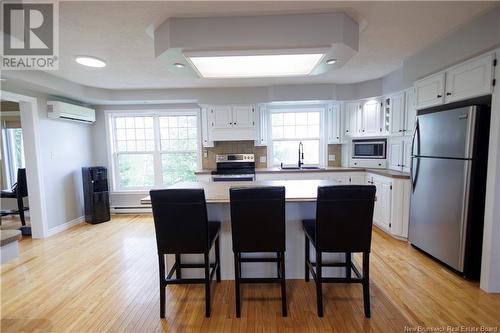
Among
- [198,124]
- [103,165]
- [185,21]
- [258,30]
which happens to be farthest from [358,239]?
[103,165]

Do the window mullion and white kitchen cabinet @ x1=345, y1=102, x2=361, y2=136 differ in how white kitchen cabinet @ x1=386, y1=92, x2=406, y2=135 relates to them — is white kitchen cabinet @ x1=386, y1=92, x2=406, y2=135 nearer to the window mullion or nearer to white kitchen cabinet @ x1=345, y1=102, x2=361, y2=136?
white kitchen cabinet @ x1=345, y1=102, x2=361, y2=136

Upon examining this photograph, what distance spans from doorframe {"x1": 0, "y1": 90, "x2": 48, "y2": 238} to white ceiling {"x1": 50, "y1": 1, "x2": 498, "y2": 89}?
76 cm

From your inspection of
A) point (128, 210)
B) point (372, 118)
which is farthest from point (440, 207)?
point (128, 210)

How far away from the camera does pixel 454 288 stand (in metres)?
2.15

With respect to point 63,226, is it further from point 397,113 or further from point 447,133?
point 397,113

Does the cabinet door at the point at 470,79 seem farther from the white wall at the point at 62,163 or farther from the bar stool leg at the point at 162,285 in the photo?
the white wall at the point at 62,163

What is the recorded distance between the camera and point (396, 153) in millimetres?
3607

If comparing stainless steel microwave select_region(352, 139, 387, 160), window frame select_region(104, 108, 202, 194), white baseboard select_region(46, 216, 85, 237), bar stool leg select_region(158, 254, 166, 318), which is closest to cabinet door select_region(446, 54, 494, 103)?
stainless steel microwave select_region(352, 139, 387, 160)

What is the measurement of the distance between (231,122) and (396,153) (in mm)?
2759

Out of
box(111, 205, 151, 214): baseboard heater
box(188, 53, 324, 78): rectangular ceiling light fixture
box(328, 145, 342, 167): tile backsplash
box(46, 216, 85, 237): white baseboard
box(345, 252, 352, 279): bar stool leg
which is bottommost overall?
box(46, 216, 85, 237): white baseboard

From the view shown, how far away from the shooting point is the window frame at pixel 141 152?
4723mm

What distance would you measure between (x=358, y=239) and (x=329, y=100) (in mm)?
3056

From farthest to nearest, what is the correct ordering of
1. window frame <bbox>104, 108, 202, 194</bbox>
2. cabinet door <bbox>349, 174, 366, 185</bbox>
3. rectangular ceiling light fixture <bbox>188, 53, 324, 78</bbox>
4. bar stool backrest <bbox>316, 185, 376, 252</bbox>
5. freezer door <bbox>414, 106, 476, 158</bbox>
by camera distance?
window frame <bbox>104, 108, 202, 194</bbox> < cabinet door <bbox>349, 174, 366, 185</bbox> < freezer door <bbox>414, 106, 476, 158</bbox> < rectangular ceiling light fixture <bbox>188, 53, 324, 78</bbox> < bar stool backrest <bbox>316, 185, 376, 252</bbox>

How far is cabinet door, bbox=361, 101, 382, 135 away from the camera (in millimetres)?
3875
